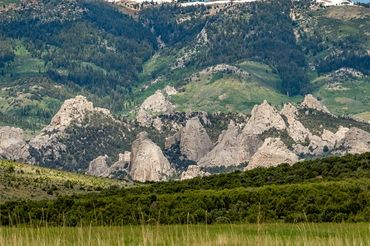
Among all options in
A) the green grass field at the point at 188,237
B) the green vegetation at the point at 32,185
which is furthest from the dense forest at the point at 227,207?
the green vegetation at the point at 32,185

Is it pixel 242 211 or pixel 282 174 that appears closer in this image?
pixel 242 211

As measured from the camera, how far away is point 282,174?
419 ft

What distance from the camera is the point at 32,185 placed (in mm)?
152125

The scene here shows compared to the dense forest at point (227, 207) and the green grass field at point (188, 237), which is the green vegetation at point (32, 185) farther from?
the green grass field at point (188, 237)

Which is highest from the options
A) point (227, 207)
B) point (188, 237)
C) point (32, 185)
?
point (188, 237)

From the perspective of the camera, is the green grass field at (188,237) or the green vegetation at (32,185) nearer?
the green grass field at (188,237)

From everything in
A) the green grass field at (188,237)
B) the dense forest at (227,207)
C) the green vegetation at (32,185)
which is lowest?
the green vegetation at (32,185)

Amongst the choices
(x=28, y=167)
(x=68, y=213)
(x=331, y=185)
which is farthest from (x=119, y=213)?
(x=28, y=167)

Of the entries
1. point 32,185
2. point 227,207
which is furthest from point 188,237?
point 32,185

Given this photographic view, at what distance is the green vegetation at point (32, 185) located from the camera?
14162 cm

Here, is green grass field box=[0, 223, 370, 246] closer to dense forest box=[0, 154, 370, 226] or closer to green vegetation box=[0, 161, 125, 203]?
dense forest box=[0, 154, 370, 226]

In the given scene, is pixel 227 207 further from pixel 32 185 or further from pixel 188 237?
pixel 32 185

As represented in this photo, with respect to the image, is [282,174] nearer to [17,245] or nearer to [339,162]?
[339,162]

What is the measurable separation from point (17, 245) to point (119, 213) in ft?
165
